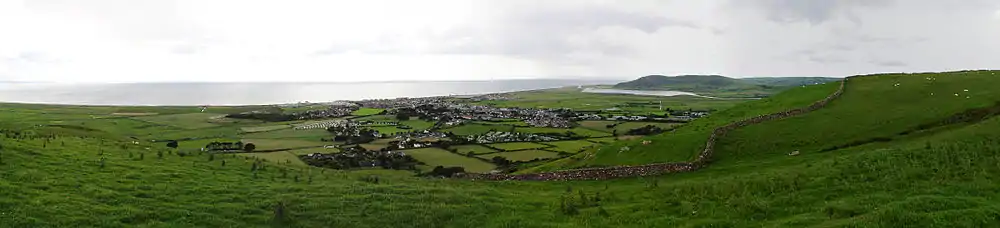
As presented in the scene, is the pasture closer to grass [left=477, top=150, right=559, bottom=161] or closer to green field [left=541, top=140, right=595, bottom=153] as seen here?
green field [left=541, top=140, right=595, bottom=153]

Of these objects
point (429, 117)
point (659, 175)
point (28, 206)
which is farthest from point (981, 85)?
point (429, 117)

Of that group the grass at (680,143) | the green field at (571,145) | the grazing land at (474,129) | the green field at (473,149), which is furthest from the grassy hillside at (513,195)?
the grazing land at (474,129)

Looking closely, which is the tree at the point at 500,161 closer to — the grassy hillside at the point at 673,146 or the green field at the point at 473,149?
the green field at the point at 473,149

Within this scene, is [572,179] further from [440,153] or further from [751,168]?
[440,153]

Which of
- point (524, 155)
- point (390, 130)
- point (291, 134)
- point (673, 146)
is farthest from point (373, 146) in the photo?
point (673, 146)

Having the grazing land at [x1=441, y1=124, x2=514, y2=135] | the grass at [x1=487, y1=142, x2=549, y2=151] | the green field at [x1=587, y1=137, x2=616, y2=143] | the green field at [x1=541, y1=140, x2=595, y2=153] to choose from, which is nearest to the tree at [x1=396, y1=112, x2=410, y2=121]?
the grazing land at [x1=441, y1=124, x2=514, y2=135]

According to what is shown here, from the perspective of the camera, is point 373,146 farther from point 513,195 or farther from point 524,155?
point 513,195
